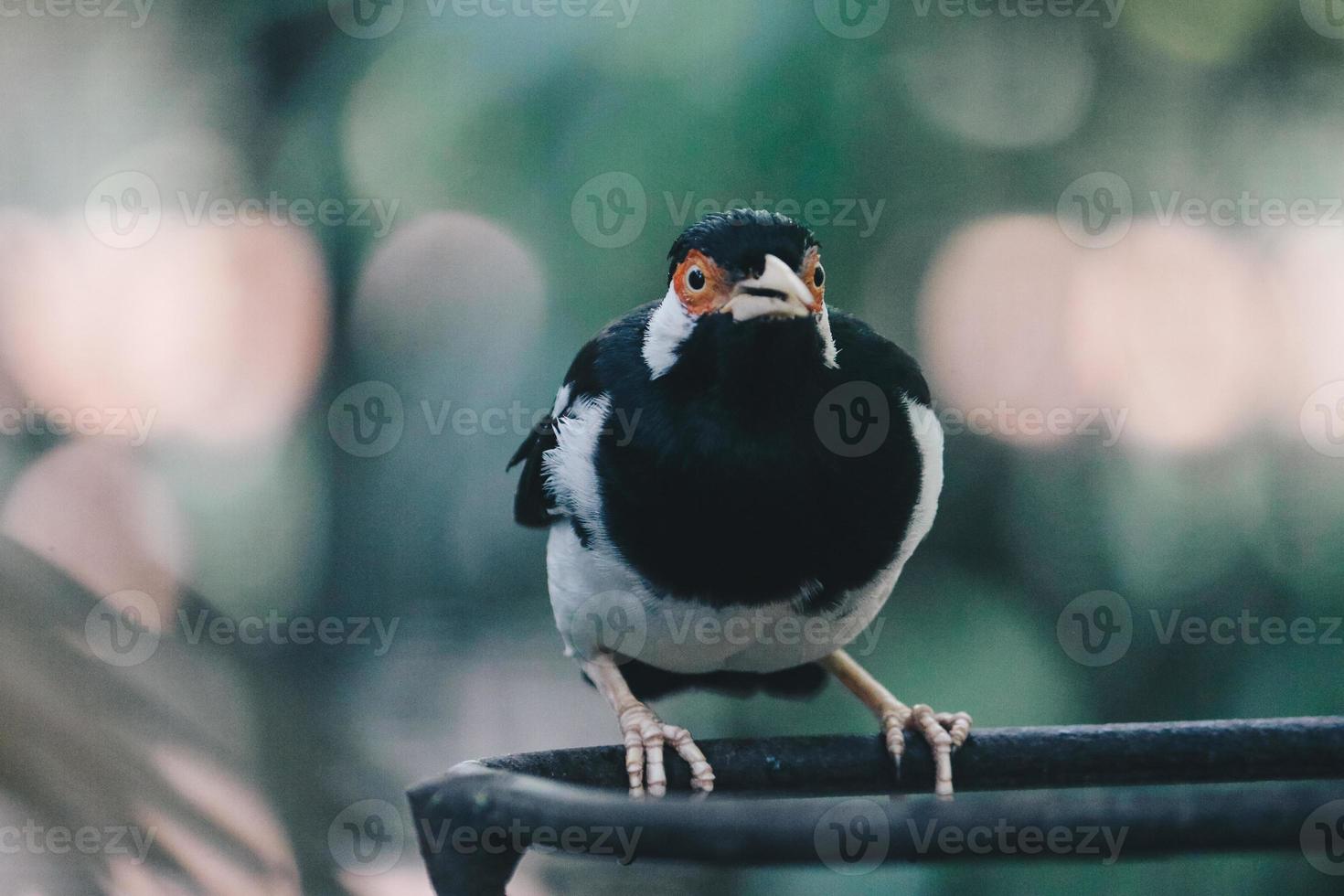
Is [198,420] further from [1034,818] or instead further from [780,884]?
[1034,818]

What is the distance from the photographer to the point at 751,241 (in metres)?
1.77

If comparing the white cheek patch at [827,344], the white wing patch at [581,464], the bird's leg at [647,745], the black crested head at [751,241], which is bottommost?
the bird's leg at [647,745]

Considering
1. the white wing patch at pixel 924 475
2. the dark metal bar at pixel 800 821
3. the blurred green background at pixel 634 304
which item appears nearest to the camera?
the dark metal bar at pixel 800 821

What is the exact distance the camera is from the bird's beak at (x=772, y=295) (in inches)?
67.5

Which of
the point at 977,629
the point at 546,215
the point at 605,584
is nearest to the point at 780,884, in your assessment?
the point at 977,629

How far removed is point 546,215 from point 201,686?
1.45m

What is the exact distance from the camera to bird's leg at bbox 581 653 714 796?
1.83 meters

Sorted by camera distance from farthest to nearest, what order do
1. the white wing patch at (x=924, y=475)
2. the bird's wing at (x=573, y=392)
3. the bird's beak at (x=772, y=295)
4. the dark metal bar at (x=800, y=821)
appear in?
the bird's wing at (x=573, y=392) < the white wing patch at (x=924, y=475) < the bird's beak at (x=772, y=295) < the dark metal bar at (x=800, y=821)

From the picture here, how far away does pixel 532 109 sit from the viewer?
3.00 metres

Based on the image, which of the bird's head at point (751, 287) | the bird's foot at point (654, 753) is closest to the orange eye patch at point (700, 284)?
the bird's head at point (751, 287)

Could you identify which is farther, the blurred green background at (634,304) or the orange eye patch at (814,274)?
the blurred green background at (634,304)

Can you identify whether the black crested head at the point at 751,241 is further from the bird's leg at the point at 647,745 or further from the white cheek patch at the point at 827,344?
the bird's leg at the point at 647,745

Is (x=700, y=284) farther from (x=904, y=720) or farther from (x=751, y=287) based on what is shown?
(x=904, y=720)

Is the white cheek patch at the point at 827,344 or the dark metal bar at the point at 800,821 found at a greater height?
the white cheek patch at the point at 827,344
